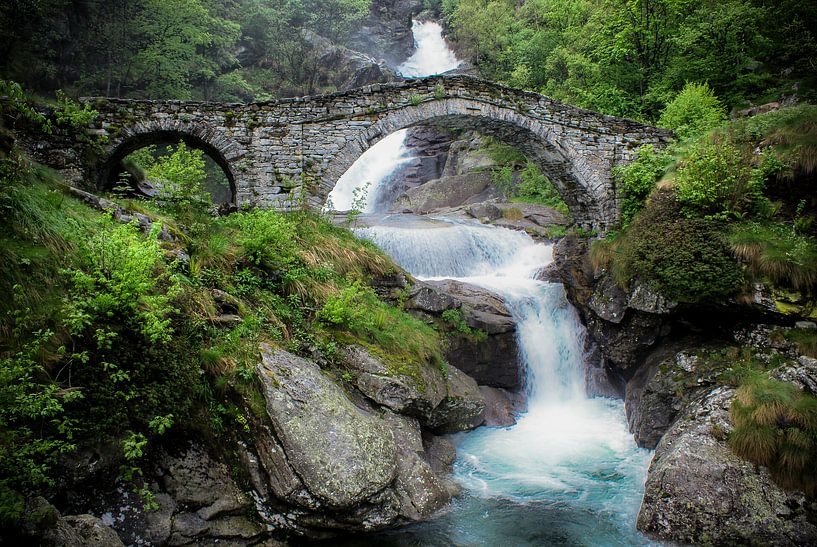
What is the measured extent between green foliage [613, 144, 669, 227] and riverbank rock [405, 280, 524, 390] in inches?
156

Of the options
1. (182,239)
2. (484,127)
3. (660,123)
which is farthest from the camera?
(660,123)

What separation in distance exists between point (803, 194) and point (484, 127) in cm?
686

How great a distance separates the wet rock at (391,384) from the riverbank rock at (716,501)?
312cm

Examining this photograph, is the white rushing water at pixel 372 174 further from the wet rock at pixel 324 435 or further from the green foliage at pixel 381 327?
the wet rock at pixel 324 435

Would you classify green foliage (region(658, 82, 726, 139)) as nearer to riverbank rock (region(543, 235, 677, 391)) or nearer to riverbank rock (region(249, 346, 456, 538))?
riverbank rock (region(543, 235, 677, 391))

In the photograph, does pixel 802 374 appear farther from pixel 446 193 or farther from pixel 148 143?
pixel 446 193

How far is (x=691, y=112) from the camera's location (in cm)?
1268

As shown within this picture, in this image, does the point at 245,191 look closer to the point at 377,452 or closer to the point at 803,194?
the point at 377,452

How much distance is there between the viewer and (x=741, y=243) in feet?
25.0

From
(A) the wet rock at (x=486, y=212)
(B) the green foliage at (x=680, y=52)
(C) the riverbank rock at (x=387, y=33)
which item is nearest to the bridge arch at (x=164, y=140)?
(A) the wet rock at (x=486, y=212)

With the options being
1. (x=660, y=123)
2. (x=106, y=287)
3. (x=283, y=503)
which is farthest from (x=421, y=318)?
(x=660, y=123)

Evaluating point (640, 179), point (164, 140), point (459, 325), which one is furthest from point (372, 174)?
point (459, 325)

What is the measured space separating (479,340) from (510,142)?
6098 millimetres

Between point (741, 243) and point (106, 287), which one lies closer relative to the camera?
point (106, 287)
